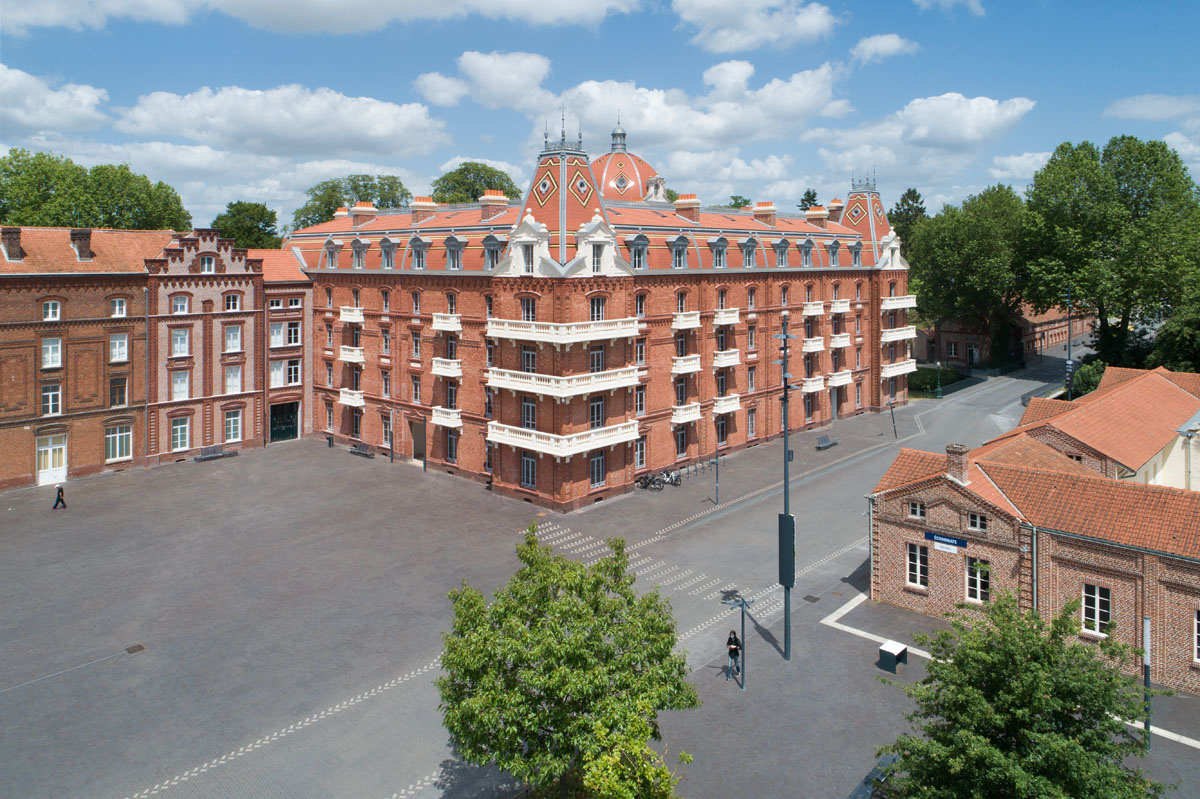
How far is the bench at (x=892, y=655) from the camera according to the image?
1028 inches

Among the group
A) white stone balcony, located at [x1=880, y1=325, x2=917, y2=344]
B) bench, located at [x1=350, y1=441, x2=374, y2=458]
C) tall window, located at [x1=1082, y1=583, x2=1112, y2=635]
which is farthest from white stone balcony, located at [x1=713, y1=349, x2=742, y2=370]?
tall window, located at [x1=1082, y1=583, x2=1112, y2=635]

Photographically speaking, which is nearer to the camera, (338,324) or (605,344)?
(605,344)

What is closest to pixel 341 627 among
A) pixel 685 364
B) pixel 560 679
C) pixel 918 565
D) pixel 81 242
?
pixel 560 679

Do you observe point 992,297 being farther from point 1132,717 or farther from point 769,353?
point 1132,717

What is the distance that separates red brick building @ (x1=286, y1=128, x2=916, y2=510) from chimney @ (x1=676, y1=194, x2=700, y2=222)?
156 millimetres

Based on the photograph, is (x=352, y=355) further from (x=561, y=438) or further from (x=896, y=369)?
(x=896, y=369)

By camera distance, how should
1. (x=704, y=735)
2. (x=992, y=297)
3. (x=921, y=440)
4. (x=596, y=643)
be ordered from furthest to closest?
(x=992, y=297), (x=921, y=440), (x=704, y=735), (x=596, y=643)

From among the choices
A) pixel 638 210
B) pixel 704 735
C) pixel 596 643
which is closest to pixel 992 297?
pixel 638 210

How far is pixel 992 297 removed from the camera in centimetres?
8056

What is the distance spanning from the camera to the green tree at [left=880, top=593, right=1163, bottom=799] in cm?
1434

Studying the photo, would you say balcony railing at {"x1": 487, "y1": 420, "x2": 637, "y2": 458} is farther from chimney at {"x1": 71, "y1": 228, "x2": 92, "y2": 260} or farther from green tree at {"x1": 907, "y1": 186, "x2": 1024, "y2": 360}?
green tree at {"x1": 907, "y1": 186, "x2": 1024, "y2": 360}

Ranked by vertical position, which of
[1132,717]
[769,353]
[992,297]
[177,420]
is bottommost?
[1132,717]

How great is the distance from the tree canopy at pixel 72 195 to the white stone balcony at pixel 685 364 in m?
54.7

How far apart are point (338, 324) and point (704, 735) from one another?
4477 centimetres
